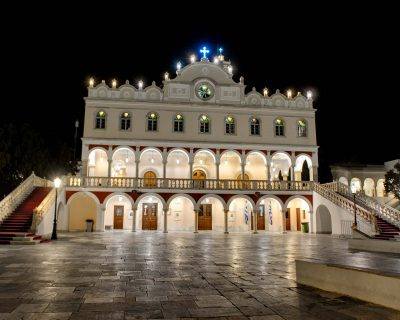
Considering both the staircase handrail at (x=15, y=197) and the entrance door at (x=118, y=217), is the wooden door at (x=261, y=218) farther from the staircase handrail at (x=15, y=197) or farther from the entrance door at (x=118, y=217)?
the staircase handrail at (x=15, y=197)

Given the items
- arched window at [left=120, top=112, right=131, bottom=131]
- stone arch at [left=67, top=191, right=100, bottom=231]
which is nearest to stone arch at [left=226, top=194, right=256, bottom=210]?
arched window at [left=120, top=112, right=131, bottom=131]

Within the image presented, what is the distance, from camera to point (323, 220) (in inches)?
1324

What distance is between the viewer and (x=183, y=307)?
5711 mm

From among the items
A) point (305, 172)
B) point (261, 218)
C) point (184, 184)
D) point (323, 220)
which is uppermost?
point (305, 172)

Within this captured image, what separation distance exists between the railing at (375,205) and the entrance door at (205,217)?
11033 millimetres

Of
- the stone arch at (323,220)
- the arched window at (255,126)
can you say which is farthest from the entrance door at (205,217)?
the stone arch at (323,220)

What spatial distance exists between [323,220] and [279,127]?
9.61 meters

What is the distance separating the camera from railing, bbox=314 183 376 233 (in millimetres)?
24867

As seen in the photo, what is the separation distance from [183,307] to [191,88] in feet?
101

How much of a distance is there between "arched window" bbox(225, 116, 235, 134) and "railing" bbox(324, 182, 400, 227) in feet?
32.8

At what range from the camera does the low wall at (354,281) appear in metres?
5.67

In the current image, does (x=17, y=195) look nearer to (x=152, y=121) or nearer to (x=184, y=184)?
(x=184, y=184)

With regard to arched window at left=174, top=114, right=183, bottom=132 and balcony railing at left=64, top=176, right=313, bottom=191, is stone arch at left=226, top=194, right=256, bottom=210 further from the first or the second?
arched window at left=174, top=114, right=183, bottom=132

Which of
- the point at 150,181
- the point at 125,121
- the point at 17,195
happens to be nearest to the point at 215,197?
the point at 150,181
